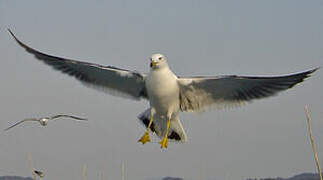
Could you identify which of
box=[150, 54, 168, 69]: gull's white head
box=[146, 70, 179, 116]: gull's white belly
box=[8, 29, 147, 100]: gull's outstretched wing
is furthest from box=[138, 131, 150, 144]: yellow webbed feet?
box=[150, 54, 168, 69]: gull's white head

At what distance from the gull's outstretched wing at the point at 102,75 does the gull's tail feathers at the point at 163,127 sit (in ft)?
1.03

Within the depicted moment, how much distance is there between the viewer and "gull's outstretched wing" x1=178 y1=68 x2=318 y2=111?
20.0ft

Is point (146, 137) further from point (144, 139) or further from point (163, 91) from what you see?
point (163, 91)

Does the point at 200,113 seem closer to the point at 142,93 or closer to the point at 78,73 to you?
the point at 142,93

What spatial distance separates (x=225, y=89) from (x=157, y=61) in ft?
3.54

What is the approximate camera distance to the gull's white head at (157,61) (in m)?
6.02

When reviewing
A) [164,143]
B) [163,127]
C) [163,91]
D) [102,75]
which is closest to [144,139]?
[164,143]

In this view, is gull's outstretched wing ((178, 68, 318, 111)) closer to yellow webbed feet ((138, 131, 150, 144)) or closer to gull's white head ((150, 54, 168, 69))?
gull's white head ((150, 54, 168, 69))

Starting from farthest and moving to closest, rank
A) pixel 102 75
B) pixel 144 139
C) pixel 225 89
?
pixel 102 75 → pixel 144 139 → pixel 225 89

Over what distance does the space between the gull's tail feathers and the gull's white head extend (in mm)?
936

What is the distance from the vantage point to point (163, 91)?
20.3 ft

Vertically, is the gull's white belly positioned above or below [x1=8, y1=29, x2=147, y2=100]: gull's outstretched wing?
below

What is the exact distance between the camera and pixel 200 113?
22.2 feet

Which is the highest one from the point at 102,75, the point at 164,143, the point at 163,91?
the point at 102,75
